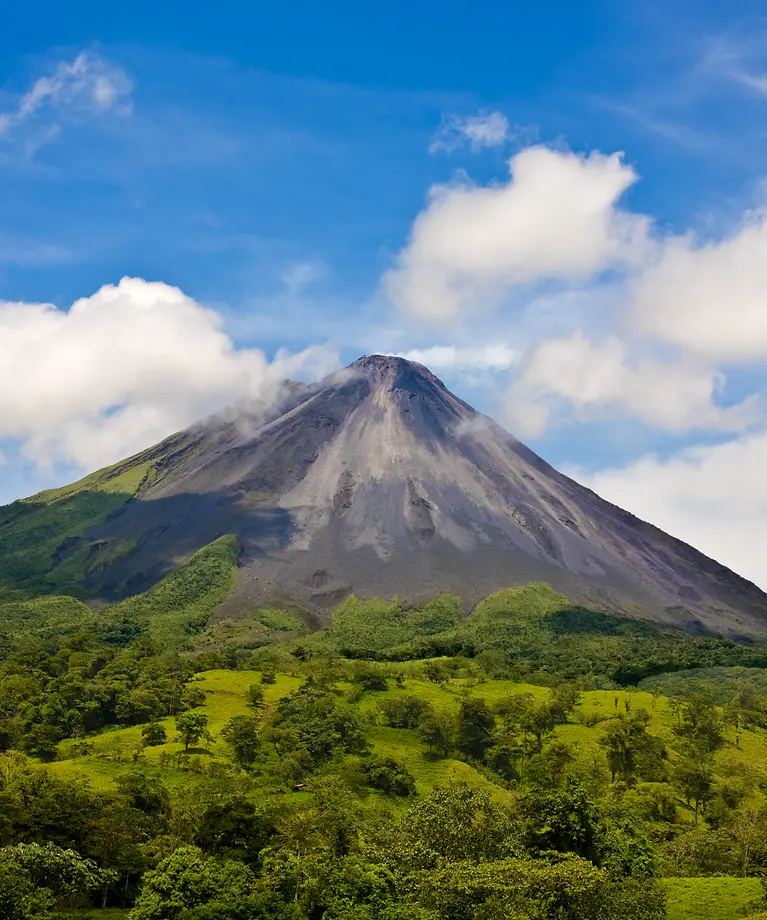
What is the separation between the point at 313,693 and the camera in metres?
77.3

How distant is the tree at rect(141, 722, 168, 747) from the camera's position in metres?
67.2

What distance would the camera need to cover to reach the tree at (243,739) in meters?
64.1

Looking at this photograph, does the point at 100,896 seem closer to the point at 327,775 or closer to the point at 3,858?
the point at 3,858

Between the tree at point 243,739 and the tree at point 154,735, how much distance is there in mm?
5000

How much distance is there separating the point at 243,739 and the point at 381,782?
11261 millimetres

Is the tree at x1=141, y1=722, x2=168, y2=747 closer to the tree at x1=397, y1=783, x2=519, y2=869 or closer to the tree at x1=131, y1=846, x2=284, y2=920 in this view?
the tree at x1=397, y1=783, x2=519, y2=869

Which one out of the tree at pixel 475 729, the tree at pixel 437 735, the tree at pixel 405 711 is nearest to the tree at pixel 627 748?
the tree at pixel 475 729

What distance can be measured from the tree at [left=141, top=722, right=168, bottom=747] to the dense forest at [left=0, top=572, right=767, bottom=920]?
24 cm

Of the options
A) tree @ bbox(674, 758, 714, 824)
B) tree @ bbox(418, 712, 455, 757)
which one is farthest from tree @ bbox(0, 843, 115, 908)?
tree @ bbox(674, 758, 714, 824)

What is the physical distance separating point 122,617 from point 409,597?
2278 inches

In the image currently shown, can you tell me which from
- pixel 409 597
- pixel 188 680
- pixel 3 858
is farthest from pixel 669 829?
pixel 409 597

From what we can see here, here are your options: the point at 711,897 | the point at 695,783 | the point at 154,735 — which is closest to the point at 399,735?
the point at 154,735

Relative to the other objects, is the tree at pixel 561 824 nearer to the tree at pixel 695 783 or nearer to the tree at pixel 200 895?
the tree at pixel 200 895

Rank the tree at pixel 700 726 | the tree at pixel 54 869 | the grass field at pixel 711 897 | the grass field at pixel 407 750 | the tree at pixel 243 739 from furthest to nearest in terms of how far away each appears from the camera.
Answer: the tree at pixel 700 726, the tree at pixel 243 739, the grass field at pixel 407 750, the grass field at pixel 711 897, the tree at pixel 54 869
